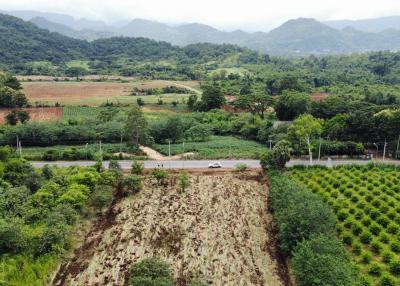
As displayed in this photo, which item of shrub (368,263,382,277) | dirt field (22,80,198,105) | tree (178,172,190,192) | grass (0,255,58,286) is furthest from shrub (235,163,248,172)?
dirt field (22,80,198,105)

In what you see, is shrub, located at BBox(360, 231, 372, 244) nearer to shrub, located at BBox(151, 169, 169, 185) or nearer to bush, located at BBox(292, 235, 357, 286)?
bush, located at BBox(292, 235, 357, 286)

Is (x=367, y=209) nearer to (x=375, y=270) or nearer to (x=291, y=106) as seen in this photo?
(x=375, y=270)

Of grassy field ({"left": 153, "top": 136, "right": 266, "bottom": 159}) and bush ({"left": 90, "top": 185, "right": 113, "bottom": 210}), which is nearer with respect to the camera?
bush ({"left": 90, "top": 185, "right": 113, "bottom": 210})

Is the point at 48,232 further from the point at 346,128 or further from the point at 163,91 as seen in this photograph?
the point at 163,91

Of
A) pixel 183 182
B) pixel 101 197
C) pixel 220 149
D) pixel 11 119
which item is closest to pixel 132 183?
pixel 183 182

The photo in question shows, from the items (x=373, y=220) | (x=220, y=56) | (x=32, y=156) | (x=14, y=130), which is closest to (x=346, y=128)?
(x=373, y=220)

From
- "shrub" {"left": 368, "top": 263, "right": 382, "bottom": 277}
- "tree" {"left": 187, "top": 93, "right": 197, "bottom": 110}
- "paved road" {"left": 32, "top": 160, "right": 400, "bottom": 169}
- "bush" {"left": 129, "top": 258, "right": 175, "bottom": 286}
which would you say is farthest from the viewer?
"tree" {"left": 187, "top": 93, "right": 197, "bottom": 110}

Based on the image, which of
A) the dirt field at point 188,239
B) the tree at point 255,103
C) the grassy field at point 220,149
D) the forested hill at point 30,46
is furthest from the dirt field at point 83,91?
the forested hill at point 30,46
